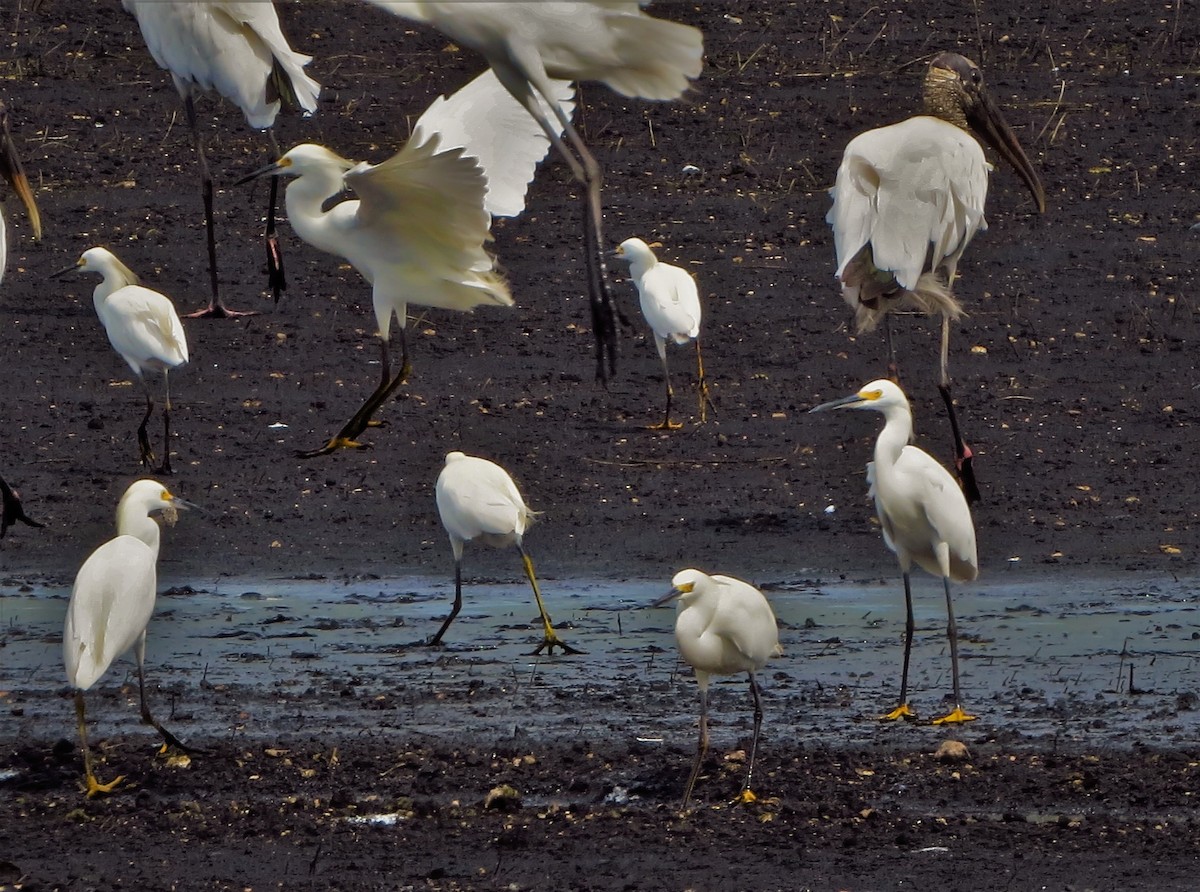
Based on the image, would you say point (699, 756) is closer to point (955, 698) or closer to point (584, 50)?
point (955, 698)

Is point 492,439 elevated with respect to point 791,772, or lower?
elevated

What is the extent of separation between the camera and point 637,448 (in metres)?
11.1

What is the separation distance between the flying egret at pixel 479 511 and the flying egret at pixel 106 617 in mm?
1705

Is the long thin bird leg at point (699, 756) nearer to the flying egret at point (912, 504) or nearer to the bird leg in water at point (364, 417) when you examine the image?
the flying egret at point (912, 504)

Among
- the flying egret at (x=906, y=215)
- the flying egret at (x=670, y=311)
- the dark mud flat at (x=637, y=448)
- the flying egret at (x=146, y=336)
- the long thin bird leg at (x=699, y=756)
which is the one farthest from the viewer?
the flying egret at (x=670, y=311)

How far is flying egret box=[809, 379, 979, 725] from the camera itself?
7.39 meters

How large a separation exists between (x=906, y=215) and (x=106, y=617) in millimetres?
4414

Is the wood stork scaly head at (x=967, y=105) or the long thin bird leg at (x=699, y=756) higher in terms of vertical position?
the wood stork scaly head at (x=967, y=105)

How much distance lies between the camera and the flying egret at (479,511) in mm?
8359

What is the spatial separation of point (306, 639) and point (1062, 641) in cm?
290

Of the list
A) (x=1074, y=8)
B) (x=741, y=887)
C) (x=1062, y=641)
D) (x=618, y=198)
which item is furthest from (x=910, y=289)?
(x=1074, y=8)

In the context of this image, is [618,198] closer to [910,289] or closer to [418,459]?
[418,459]

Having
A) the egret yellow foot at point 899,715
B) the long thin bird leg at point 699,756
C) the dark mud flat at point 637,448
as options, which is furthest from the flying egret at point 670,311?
the long thin bird leg at point 699,756

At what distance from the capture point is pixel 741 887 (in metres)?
5.52
